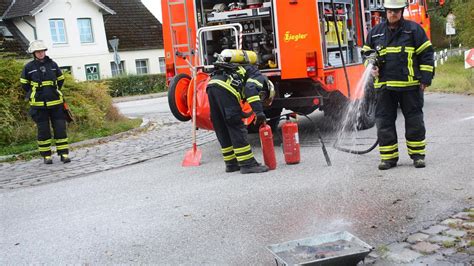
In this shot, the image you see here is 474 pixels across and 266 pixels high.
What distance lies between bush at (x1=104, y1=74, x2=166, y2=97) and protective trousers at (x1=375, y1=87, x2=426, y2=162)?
25107mm

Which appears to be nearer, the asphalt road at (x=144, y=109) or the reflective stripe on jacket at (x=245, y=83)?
the reflective stripe on jacket at (x=245, y=83)

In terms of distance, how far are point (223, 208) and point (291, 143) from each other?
1960 millimetres

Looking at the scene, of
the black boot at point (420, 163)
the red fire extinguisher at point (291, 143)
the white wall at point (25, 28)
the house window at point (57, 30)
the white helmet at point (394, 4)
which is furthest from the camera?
the house window at point (57, 30)

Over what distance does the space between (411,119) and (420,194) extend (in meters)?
1.36

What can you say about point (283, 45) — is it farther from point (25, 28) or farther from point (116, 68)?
point (116, 68)

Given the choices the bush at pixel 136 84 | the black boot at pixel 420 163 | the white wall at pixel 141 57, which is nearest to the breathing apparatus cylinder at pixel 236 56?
the black boot at pixel 420 163

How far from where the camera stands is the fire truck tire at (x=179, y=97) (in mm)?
7828

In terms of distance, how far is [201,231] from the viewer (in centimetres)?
470

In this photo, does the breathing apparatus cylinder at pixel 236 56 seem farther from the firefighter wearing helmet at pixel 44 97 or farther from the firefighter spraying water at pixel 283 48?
the firefighter wearing helmet at pixel 44 97

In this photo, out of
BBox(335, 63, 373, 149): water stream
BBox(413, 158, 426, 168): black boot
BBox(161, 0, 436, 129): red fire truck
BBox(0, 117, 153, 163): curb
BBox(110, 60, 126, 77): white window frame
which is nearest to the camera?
BBox(413, 158, 426, 168): black boot

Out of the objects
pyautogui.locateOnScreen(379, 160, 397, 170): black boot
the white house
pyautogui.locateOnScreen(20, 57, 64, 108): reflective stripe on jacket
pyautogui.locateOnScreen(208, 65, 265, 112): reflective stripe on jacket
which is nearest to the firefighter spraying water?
pyautogui.locateOnScreen(208, 65, 265, 112): reflective stripe on jacket

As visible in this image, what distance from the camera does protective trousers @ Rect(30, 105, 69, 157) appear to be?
8.81 m

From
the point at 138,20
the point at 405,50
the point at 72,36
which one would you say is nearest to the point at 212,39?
the point at 405,50

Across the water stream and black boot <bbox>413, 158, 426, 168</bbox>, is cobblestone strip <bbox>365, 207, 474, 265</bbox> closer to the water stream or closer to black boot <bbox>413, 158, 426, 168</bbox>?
black boot <bbox>413, 158, 426, 168</bbox>
